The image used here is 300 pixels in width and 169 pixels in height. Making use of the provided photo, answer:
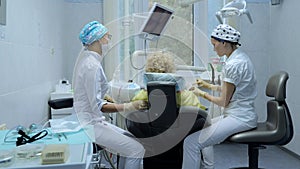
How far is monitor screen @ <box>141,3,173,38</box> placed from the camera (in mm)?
2219

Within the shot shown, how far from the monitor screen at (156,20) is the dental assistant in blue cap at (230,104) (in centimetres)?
43

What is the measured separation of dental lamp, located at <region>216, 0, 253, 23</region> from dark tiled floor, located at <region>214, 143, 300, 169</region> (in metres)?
1.36

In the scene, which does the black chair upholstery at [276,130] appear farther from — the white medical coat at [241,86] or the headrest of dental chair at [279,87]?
the white medical coat at [241,86]

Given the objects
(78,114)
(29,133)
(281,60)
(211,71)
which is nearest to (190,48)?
(211,71)

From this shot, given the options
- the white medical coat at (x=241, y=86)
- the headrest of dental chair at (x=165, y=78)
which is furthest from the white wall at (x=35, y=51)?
the white medical coat at (x=241, y=86)

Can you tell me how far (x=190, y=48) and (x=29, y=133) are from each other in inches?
94.9

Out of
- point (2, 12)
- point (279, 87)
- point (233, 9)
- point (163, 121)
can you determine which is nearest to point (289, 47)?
point (233, 9)

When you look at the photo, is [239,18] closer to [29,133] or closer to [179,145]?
[179,145]

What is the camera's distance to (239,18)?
342 cm

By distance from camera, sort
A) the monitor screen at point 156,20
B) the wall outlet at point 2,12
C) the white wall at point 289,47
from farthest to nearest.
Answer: the white wall at point 289,47 → the monitor screen at point 156,20 → the wall outlet at point 2,12

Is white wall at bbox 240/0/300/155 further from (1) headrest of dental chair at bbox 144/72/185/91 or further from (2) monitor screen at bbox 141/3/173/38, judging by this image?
(1) headrest of dental chair at bbox 144/72/185/91

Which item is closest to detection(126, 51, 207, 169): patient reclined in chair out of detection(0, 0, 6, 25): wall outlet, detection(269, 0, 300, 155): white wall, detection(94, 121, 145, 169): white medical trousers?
detection(94, 121, 145, 169): white medical trousers

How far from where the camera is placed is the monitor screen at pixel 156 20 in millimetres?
2219

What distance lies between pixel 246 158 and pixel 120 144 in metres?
1.71
